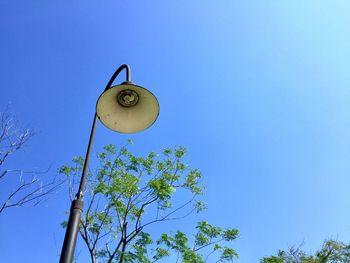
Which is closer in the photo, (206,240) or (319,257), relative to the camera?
(206,240)

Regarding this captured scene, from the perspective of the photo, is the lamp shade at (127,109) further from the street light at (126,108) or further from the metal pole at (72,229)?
the metal pole at (72,229)

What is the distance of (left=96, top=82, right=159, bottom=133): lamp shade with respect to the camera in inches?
151

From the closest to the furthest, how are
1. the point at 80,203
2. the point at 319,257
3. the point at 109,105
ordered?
the point at 80,203, the point at 109,105, the point at 319,257

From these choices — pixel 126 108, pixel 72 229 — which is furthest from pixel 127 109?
pixel 72 229

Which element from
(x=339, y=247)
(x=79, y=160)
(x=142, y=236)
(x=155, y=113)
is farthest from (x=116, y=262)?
(x=339, y=247)

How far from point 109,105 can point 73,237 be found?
1.56 m

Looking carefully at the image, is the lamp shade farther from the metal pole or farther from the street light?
the metal pole

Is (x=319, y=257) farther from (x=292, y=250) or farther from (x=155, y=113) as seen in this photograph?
(x=155, y=113)

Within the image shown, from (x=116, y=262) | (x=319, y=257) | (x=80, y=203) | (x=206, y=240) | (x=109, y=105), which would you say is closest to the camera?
(x=80, y=203)

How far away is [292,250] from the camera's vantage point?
83.2 feet

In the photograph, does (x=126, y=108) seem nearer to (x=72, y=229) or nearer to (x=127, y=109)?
(x=127, y=109)

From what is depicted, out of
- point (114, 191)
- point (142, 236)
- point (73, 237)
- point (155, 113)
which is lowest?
point (73, 237)

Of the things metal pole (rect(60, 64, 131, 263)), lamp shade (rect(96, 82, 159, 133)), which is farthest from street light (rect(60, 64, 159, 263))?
metal pole (rect(60, 64, 131, 263))

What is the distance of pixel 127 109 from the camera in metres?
3.97
